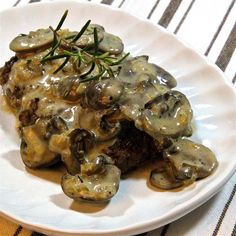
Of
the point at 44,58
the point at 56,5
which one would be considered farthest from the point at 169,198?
the point at 56,5

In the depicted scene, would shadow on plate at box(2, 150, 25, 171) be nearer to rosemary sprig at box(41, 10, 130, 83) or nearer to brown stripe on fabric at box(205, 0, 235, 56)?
rosemary sprig at box(41, 10, 130, 83)

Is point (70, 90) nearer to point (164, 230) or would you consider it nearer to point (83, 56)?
point (83, 56)

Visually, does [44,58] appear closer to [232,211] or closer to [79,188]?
[79,188]

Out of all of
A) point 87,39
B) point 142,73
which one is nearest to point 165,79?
point 142,73

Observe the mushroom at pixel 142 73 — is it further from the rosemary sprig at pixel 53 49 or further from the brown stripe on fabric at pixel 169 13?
the brown stripe on fabric at pixel 169 13

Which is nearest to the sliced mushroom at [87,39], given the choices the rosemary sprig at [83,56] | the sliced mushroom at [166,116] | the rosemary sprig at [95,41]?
the rosemary sprig at [83,56]

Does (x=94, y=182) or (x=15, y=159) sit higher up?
(x=94, y=182)
